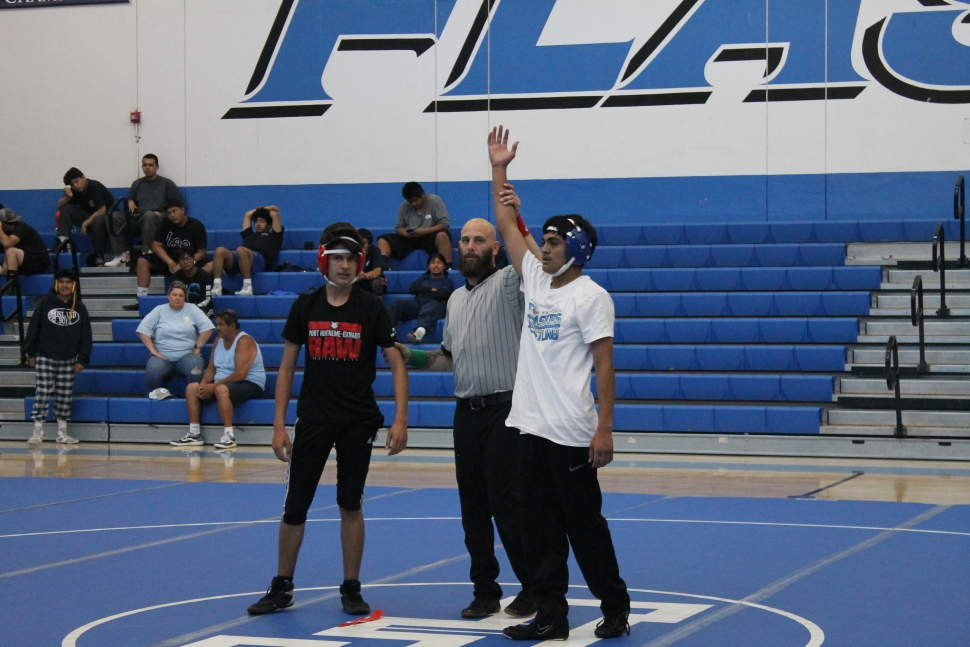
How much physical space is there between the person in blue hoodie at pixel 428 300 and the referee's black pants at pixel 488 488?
803cm

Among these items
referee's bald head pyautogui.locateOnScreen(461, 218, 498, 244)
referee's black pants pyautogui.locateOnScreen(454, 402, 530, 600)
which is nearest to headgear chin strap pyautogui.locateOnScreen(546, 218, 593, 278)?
referee's bald head pyautogui.locateOnScreen(461, 218, 498, 244)

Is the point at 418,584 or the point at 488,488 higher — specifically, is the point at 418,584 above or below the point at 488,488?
below

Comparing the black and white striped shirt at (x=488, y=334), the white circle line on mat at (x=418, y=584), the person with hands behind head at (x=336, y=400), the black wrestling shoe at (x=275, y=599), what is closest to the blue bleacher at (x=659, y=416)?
the white circle line on mat at (x=418, y=584)

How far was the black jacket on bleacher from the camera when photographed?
13508mm

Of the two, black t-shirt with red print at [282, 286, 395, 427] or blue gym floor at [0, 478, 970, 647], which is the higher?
black t-shirt with red print at [282, 286, 395, 427]

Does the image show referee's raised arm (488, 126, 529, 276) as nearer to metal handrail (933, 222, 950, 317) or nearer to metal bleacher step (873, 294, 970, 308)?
metal handrail (933, 222, 950, 317)

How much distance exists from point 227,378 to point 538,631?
8.75 m

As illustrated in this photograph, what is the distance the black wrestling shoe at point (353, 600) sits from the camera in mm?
5418

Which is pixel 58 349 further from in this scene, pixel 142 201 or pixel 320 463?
pixel 320 463

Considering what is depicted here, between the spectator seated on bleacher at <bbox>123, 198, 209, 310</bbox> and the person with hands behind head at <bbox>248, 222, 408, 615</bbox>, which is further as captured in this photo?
the spectator seated on bleacher at <bbox>123, 198, 209, 310</bbox>

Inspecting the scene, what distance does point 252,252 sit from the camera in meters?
15.4

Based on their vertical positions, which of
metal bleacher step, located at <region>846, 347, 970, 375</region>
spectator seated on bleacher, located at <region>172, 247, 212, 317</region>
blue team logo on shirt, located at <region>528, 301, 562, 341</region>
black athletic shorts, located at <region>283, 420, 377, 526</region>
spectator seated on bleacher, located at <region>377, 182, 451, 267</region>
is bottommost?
black athletic shorts, located at <region>283, 420, 377, 526</region>

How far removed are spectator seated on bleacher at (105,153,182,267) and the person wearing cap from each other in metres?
0.98

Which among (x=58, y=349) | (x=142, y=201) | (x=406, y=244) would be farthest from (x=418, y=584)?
(x=142, y=201)
